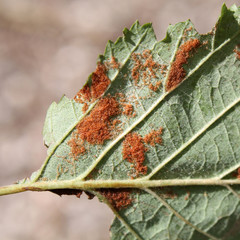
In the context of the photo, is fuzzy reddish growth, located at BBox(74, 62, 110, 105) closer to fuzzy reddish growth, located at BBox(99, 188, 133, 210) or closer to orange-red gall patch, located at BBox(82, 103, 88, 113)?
orange-red gall patch, located at BBox(82, 103, 88, 113)

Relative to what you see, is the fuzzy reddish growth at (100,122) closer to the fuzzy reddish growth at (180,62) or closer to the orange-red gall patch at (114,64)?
the orange-red gall patch at (114,64)

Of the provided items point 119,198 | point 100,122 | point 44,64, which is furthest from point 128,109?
point 44,64

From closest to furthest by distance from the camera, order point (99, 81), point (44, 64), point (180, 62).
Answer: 1. point (180, 62)
2. point (99, 81)
3. point (44, 64)

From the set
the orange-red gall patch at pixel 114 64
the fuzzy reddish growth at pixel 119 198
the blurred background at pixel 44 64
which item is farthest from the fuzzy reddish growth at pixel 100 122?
the blurred background at pixel 44 64

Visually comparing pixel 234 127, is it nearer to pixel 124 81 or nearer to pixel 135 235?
pixel 124 81

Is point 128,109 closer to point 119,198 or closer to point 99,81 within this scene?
point 99,81

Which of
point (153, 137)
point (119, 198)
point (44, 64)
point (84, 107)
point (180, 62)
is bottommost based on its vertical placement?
point (119, 198)
